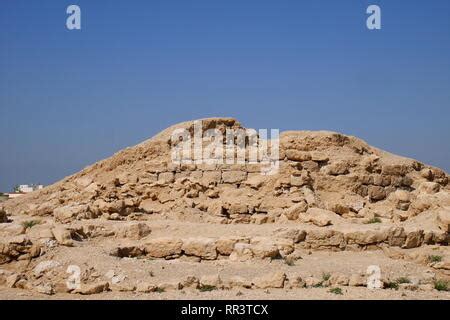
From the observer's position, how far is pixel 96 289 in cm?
902

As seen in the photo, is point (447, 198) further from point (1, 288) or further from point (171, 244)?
point (1, 288)

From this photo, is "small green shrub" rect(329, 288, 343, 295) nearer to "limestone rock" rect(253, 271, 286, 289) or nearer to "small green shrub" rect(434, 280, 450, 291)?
"limestone rock" rect(253, 271, 286, 289)

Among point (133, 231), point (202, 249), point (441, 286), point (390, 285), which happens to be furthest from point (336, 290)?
point (133, 231)

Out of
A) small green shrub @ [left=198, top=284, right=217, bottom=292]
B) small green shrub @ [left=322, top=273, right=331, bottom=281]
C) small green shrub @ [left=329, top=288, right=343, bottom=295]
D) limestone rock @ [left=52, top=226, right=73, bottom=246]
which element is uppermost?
limestone rock @ [left=52, top=226, right=73, bottom=246]

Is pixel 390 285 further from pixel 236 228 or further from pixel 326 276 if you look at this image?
pixel 236 228

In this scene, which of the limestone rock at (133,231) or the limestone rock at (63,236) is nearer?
the limestone rock at (63,236)

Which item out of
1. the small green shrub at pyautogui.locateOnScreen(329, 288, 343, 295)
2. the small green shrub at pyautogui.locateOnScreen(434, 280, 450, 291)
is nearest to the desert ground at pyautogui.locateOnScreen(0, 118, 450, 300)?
the small green shrub at pyautogui.locateOnScreen(329, 288, 343, 295)

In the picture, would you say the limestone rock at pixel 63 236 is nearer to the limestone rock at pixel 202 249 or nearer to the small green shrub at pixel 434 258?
the limestone rock at pixel 202 249

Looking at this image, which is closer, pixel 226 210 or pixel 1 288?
pixel 1 288

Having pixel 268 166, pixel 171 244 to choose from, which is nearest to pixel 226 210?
pixel 268 166

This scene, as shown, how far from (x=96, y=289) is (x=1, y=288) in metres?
1.69

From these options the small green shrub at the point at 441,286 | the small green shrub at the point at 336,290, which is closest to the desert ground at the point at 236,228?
the small green shrub at the point at 336,290
